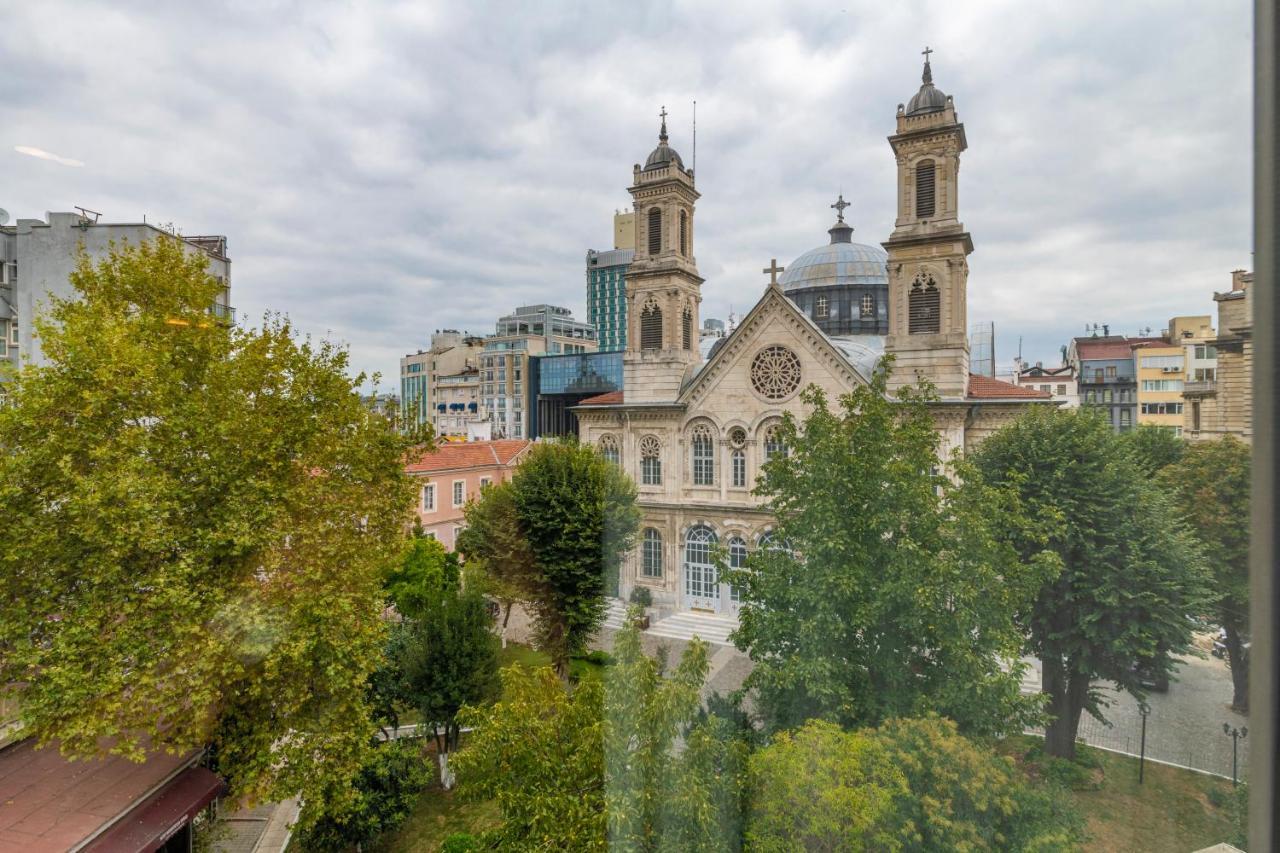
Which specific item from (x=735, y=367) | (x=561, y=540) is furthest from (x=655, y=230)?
(x=561, y=540)

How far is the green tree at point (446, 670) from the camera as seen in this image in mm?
5449

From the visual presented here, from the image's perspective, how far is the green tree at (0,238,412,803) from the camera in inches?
139

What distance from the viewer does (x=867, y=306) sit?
544 inches

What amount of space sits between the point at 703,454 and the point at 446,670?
5.66 m

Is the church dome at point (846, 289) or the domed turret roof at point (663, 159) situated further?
the church dome at point (846, 289)

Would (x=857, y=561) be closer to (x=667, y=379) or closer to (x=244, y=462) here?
(x=244, y=462)

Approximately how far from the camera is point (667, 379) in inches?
422

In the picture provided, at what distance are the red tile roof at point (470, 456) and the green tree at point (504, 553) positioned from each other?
4310 mm

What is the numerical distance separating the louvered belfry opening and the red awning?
8649mm

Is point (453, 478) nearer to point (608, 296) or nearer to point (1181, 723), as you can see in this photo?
point (608, 296)

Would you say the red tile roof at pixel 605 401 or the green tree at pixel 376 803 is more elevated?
the red tile roof at pixel 605 401

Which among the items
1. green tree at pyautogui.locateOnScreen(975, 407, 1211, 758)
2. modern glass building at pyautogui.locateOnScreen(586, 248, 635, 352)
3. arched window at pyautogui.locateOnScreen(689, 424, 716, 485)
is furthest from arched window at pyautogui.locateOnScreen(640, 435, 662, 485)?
green tree at pyautogui.locateOnScreen(975, 407, 1211, 758)

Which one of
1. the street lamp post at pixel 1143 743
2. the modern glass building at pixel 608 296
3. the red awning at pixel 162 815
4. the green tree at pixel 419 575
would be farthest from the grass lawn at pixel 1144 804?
the modern glass building at pixel 608 296

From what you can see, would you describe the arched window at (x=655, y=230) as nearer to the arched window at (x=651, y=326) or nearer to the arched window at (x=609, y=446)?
the arched window at (x=651, y=326)
